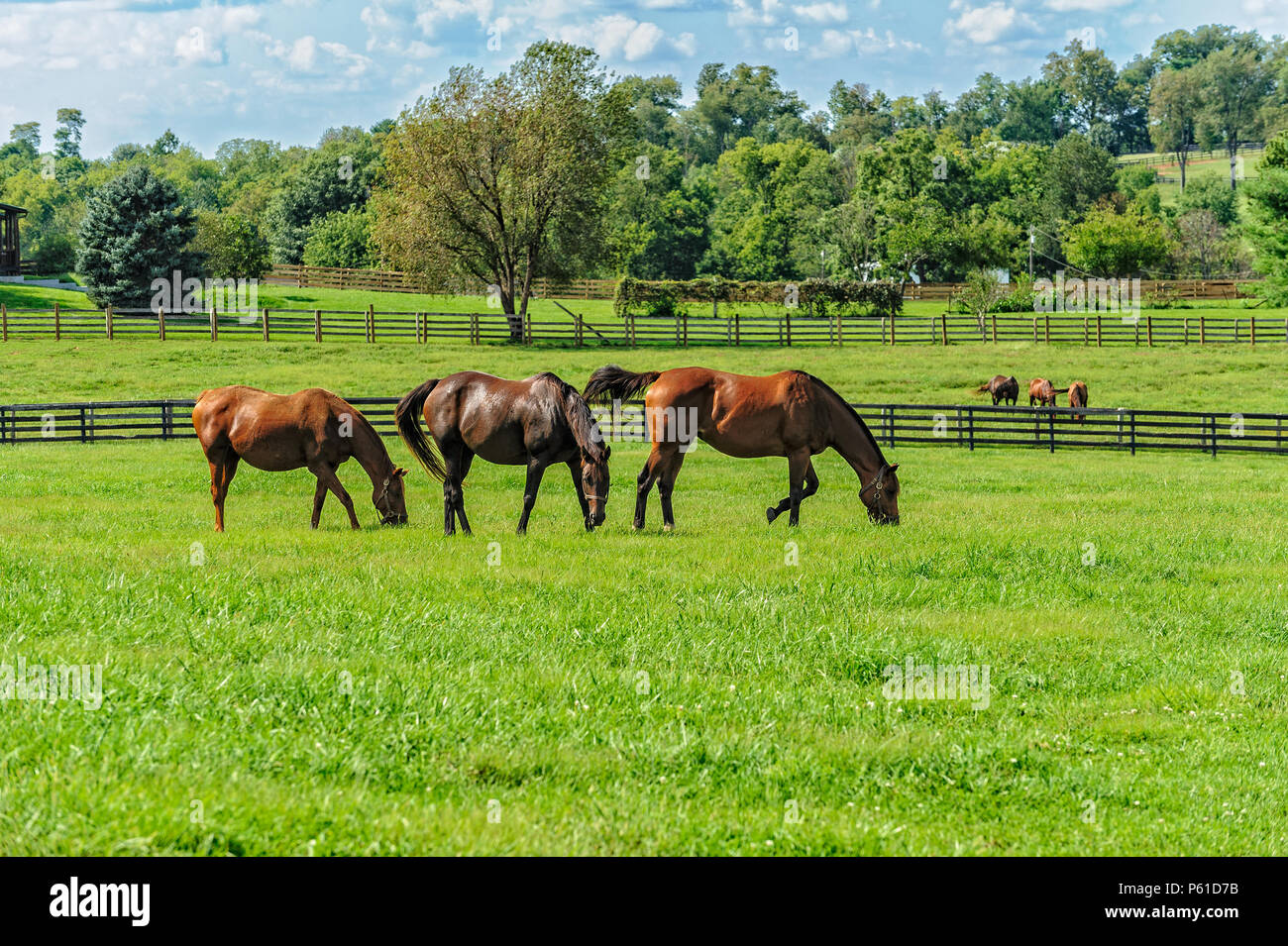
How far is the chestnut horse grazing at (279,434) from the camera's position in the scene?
13555mm

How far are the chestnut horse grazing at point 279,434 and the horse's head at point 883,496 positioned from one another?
575 centimetres

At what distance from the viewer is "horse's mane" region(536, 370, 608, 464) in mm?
13070

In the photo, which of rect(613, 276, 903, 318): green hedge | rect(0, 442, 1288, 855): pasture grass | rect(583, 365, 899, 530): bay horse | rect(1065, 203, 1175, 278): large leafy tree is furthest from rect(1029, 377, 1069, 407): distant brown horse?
rect(1065, 203, 1175, 278): large leafy tree

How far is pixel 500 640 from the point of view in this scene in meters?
Answer: 8.02

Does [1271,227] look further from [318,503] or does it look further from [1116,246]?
[318,503]

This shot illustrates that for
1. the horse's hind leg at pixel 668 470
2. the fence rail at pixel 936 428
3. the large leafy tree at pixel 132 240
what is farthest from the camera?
the large leafy tree at pixel 132 240

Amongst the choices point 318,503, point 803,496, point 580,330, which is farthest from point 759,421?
point 580,330

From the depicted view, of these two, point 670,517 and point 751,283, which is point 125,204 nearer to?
point 751,283

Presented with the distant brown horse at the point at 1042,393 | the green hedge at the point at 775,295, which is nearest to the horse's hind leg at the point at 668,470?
the distant brown horse at the point at 1042,393

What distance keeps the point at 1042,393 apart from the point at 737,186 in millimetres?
90401

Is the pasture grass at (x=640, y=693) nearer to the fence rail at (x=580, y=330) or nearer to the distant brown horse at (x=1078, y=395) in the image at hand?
the distant brown horse at (x=1078, y=395)

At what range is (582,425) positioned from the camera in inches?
521

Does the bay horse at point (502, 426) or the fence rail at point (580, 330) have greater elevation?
the fence rail at point (580, 330)

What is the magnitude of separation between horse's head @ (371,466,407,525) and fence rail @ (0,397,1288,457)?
493 inches
